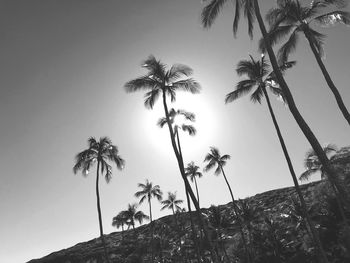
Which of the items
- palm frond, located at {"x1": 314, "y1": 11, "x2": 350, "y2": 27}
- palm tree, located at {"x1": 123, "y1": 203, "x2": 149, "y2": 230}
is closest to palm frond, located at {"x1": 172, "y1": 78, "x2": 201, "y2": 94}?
palm frond, located at {"x1": 314, "y1": 11, "x2": 350, "y2": 27}

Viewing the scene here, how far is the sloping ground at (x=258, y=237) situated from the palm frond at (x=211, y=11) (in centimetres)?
2736

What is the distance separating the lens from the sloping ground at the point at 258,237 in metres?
35.9

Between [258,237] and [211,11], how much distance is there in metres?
32.3

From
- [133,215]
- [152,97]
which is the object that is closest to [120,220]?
[133,215]

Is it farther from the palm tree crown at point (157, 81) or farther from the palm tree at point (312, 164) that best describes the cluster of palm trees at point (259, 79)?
the palm tree at point (312, 164)

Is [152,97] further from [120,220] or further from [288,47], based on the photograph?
[120,220]

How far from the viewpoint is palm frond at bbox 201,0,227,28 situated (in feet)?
53.9

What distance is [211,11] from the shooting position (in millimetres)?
16516

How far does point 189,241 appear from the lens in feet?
181

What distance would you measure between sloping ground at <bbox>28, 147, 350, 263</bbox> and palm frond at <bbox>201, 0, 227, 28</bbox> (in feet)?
89.8

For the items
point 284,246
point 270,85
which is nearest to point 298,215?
point 284,246

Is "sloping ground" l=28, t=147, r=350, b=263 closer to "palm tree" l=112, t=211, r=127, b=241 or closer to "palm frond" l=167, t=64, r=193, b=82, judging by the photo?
"palm tree" l=112, t=211, r=127, b=241

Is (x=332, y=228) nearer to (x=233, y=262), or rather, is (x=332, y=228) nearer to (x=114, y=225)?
(x=233, y=262)

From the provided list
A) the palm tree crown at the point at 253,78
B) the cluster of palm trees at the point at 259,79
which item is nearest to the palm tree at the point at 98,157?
the cluster of palm trees at the point at 259,79
